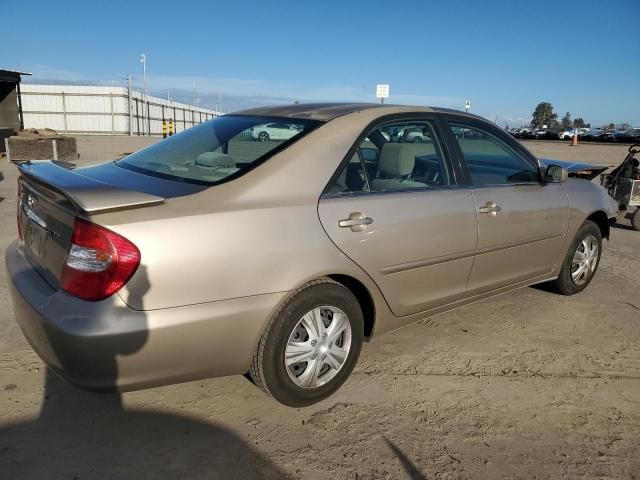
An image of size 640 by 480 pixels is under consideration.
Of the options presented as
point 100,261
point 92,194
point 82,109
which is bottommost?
point 100,261

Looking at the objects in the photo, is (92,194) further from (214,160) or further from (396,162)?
(396,162)

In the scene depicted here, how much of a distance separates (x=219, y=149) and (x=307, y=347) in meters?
1.31

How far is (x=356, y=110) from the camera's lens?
312 centimetres

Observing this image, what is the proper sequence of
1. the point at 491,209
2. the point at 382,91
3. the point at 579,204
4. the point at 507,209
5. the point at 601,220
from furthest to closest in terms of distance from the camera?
1. the point at 382,91
2. the point at 601,220
3. the point at 579,204
4. the point at 507,209
5. the point at 491,209

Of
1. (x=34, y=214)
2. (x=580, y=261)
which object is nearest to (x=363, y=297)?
(x=34, y=214)

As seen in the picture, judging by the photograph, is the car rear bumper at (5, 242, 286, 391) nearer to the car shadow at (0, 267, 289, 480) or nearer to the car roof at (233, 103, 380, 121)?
the car shadow at (0, 267, 289, 480)

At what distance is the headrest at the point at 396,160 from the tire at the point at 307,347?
2.81 feet

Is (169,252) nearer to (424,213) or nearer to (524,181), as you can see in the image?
(424,213)

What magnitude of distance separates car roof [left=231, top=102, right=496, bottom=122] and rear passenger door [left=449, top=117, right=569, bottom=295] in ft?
1.07

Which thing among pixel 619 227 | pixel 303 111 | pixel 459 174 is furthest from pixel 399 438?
pixel 619 227

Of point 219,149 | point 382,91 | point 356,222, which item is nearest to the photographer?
point 356,222

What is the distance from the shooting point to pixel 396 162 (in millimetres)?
3232

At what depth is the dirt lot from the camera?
2.33 metres

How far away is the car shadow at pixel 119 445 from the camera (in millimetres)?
2232
